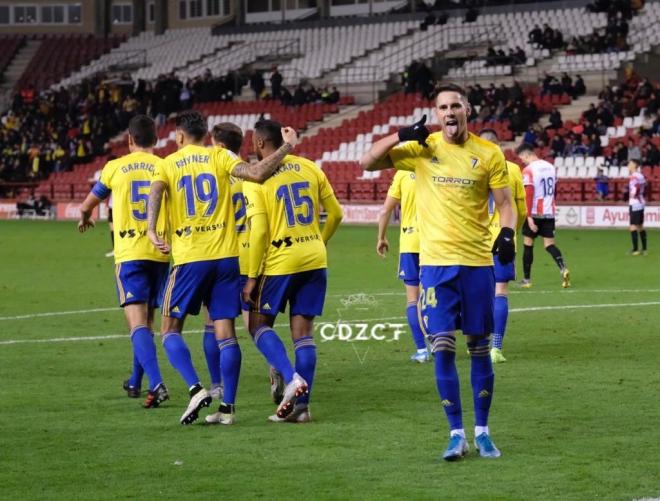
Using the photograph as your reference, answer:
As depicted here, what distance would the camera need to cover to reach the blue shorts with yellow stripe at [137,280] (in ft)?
34.3

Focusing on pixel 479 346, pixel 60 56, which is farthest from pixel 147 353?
pixel 60 56

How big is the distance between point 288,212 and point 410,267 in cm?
344

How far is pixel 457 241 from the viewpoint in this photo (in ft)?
26.7

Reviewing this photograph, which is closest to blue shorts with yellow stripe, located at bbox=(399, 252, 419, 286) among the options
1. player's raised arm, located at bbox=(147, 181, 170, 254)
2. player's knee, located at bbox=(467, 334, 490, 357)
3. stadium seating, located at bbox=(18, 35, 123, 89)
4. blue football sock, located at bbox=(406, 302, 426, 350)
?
blue football sock, located at bbox=(406, 302, 426, 350)

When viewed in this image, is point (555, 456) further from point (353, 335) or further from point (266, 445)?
point (353, 335)

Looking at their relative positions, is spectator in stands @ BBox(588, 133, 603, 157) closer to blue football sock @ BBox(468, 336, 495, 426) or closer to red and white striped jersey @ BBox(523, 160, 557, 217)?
red and white striped jersey @ BBox(523, 160, 557, 217)

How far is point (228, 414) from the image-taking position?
369 inches

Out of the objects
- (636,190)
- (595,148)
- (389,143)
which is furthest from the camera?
(595,148)

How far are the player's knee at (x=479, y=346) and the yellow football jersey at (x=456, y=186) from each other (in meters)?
0.46

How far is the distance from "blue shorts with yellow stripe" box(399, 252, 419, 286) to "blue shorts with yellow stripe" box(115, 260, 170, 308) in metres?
3.08

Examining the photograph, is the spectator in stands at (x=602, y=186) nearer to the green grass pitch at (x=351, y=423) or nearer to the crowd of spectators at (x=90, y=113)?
the crowd of spectators at (x=90, y=113)

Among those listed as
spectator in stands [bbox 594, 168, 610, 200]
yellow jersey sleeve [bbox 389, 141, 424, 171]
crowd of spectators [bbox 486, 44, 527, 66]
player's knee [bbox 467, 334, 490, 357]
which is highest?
crowd of spectators [bbox 486, 44, 527, 66]

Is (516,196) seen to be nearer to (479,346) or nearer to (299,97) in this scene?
(479,346)

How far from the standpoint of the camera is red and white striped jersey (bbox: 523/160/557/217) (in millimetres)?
19625
